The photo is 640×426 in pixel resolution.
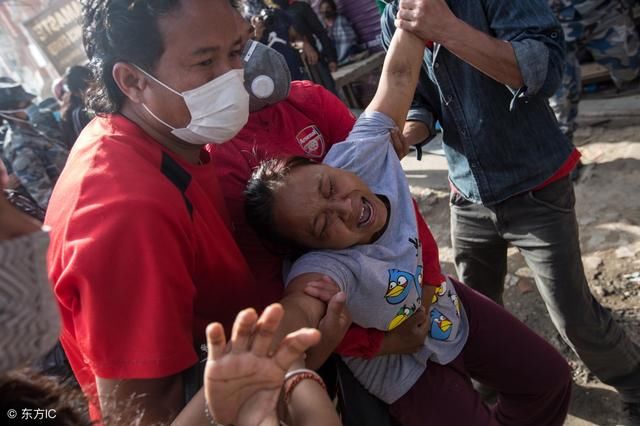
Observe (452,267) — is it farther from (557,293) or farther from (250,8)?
(250,8)

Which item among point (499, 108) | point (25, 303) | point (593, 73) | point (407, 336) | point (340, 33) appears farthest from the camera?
point (340, 33)

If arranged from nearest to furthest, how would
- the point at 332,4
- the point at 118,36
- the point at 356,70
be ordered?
the point at 118,36 < the point at 356,70 < the point at 332,4

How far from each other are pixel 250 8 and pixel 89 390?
5650 mm

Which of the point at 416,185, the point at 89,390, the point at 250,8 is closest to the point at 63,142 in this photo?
the point at 250,8

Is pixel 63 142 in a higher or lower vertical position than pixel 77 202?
lower

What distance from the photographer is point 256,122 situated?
174cm

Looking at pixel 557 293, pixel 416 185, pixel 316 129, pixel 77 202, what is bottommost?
pixel 416 185

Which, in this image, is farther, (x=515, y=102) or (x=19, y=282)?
(x=515, y=102)

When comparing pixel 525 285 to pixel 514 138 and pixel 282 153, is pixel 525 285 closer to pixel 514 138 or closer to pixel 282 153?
pixel 514 138

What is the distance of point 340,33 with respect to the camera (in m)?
7.71

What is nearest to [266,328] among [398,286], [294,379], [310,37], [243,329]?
[243,329]

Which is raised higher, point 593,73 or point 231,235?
point 231,235

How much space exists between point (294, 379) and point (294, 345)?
0.18 metres

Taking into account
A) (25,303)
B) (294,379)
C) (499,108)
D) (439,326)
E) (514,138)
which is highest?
(25,303)
